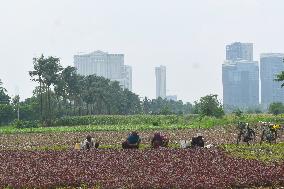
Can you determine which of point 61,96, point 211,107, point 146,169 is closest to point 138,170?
point 146,169

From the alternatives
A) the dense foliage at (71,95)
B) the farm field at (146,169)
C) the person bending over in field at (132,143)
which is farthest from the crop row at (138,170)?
the dense foliage at (71,95)

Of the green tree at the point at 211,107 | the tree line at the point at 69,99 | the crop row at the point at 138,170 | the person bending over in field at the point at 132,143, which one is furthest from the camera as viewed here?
the tree line at the point at 69,99

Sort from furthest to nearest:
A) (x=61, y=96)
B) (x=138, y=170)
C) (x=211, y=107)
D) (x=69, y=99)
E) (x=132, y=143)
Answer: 1. (x=69, y=99)
2. (x=61, y=96)
3. (x=211, y=107)
4. (x=132, y=143)
5. (x=138, y=170)

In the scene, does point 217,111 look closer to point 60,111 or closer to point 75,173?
point 60,111

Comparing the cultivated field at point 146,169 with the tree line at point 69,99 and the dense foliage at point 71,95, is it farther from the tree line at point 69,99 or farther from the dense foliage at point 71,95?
the dense foliage at point 71,95

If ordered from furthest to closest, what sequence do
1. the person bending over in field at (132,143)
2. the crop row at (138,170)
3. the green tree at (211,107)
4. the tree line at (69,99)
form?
the tree line at (69,99), the green tree at (211,107), the person bending over in field at (132,143), the crop row at (138,170)

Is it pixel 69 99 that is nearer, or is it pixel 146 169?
pixel 146 169

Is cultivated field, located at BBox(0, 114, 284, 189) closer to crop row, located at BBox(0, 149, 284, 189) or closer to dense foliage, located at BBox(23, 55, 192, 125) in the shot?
crop row, located at BBox(0, 149, 284, 189)

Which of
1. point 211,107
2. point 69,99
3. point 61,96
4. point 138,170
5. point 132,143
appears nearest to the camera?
point 138,170

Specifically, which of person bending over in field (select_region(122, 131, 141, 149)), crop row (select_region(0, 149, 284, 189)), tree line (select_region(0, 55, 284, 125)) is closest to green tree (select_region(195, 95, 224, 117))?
tree line (select_region(0, 55, 284, 125))

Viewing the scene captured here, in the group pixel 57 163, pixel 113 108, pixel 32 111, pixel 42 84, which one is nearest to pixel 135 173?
pixel 57 163

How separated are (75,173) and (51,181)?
1443 mm

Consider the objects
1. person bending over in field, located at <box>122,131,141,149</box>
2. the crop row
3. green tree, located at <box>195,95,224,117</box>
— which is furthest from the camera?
green tree, located at <box>195,95,224,117</box>

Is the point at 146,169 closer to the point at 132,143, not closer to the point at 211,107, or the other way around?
the point at 132,143
